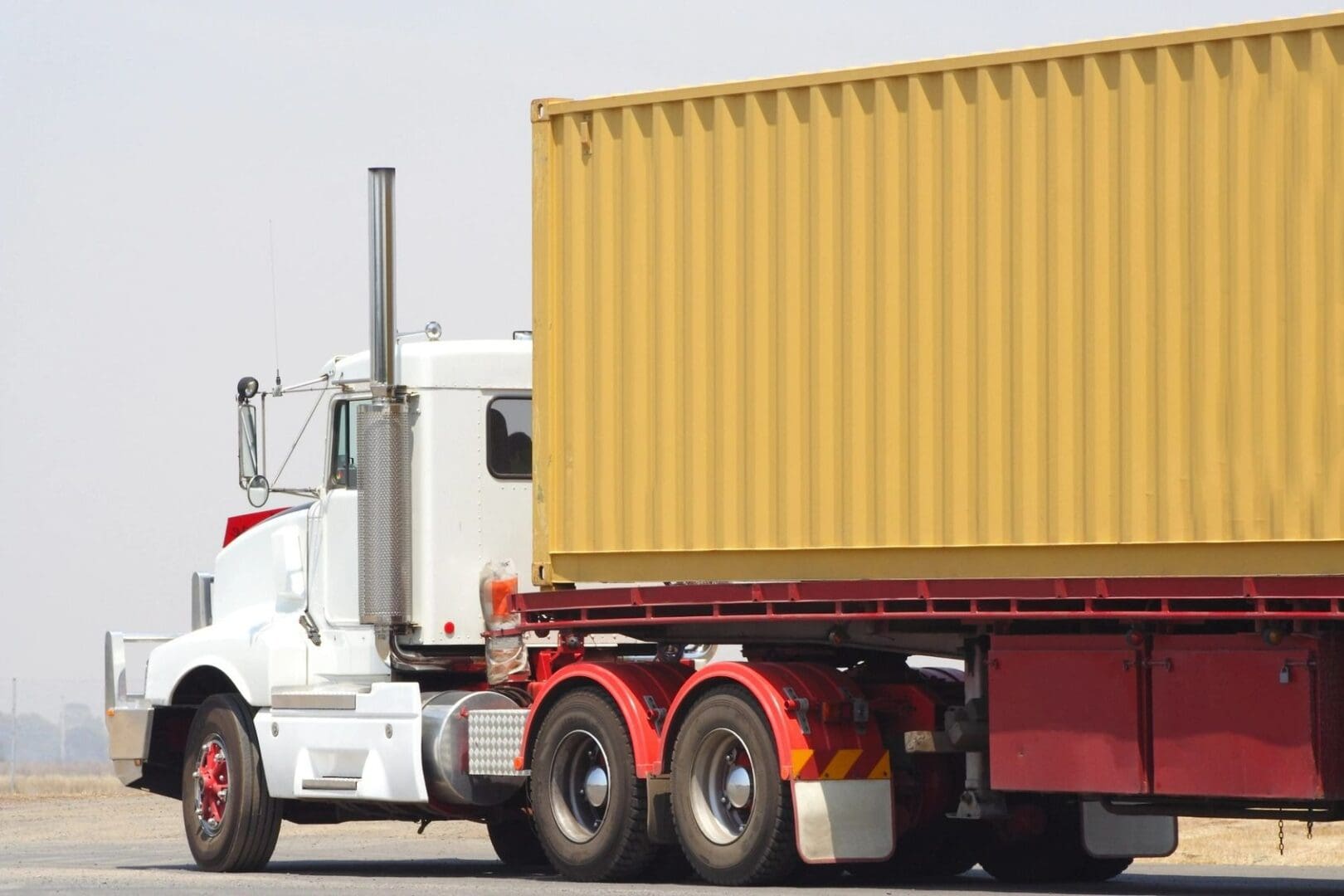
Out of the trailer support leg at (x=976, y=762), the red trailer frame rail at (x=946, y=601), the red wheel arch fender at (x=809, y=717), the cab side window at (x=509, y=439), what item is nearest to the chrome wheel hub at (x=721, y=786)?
the red wheel arch fender at (x=809, y=717)

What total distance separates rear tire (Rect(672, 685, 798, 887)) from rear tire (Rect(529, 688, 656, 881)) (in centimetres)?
37

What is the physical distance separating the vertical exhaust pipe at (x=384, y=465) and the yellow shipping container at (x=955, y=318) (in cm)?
151

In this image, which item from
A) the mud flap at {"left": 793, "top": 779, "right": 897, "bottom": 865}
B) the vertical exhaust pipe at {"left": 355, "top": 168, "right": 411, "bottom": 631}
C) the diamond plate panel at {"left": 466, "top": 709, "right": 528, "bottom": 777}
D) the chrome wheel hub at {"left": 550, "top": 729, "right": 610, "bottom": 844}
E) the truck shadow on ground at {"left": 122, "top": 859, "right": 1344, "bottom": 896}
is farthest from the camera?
the vertical exhaust pipe at {"left": 355, "top": 168, "right": 411, "bottom": 631}

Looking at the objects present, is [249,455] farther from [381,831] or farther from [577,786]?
[381,831]

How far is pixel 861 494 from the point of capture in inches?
547

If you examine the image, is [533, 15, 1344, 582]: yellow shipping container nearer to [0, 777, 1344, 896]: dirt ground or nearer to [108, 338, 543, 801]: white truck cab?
[108, 338, 543, 801]: white truck cab

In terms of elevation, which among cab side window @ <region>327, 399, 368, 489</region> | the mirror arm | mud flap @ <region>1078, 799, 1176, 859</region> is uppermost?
cab side window @ <region>327, 399, 368, 489</region>

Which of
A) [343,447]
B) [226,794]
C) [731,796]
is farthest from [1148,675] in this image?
[226,794]

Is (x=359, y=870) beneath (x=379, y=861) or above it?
above

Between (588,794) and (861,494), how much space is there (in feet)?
8.62

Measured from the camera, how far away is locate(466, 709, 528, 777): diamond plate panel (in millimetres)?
15578

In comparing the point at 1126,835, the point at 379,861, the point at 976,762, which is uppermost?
the point at 976,762

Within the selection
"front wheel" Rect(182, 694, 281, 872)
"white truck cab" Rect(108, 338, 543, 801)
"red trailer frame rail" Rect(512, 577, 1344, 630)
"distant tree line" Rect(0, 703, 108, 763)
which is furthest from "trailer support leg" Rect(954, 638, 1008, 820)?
"distant tree line" Rect(0, 703, 108, 763)

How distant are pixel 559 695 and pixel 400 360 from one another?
271 centimetres
